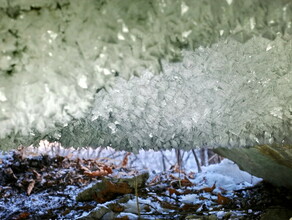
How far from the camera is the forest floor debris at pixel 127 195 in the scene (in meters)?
1.72

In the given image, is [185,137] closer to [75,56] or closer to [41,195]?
[75,56]

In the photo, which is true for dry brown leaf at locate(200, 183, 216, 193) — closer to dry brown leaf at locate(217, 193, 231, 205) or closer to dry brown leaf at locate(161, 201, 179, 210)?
dry brown leaf at locate(217, 193, 231, 205)

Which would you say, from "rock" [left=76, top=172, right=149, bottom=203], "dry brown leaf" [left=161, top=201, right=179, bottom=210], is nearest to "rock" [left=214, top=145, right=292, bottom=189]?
"dry brown leaf" [left=161, top=201, right=179, bottom=210]

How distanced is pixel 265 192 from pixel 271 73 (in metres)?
1.51

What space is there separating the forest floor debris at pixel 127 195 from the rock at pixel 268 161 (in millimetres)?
152

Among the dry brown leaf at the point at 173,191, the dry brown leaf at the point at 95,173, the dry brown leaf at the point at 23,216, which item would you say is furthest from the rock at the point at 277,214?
the dry brown leaf at the point at 95,173

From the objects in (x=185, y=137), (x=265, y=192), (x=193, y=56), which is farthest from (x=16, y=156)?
(x=193, y=56)

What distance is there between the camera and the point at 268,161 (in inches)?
62.4

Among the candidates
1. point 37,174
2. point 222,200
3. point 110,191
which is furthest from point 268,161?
point 37,174

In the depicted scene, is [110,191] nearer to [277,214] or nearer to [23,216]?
[23,216]

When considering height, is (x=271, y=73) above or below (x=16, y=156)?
above

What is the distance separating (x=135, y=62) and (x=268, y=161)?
126 centimetres

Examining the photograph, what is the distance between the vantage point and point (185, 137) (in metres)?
0.86

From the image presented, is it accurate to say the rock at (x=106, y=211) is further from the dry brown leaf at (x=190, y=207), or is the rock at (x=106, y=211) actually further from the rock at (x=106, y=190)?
the dry brown leaf at (x=190, y=207)
